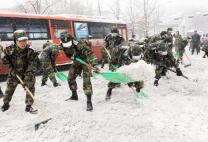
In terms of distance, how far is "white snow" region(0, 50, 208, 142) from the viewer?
5.80 metres

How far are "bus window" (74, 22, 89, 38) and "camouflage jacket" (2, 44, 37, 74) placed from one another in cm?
1004

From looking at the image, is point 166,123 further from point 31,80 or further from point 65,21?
point 65,21

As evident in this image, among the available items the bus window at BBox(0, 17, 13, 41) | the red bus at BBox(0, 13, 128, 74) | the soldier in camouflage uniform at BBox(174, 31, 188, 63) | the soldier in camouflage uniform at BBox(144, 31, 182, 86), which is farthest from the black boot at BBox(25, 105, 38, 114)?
the soldier in camouflage uniform at BBox(174, 31, 188, 63)

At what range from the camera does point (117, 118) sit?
6738 mm

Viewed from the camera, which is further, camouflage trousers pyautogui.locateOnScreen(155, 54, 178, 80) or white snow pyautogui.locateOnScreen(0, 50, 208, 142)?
camouflage trousers pyautogui.locateOnScreen(155, 54, 178, 80)

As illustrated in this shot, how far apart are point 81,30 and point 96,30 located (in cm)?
139

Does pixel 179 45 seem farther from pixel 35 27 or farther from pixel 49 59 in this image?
pixel 49 59

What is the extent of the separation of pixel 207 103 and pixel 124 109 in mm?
2015

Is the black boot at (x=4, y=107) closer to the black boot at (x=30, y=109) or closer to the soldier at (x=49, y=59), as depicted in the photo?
the black boot at (x=30, y=109)

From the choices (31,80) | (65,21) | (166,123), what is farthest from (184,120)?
(65,21)

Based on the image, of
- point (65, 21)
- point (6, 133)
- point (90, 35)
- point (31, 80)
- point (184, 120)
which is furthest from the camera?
point (90, 35)

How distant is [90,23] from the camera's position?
18391mm

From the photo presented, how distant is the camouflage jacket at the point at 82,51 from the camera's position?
7.29 m

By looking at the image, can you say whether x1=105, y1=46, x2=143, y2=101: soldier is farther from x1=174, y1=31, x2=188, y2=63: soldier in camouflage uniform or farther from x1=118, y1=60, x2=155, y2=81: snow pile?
x1=174, y1=31, x2=188, y2=63: soldier in camouflage uniform
